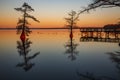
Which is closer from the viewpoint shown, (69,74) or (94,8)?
(94,8)

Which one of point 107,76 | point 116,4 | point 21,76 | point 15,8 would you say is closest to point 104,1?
point 116,4

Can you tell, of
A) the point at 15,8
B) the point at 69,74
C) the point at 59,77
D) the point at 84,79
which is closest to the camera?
the point at 84,79

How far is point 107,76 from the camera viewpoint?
14211 mm

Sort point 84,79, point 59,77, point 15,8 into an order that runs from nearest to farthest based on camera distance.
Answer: point 84,79 → point 59,77 → point 15,8

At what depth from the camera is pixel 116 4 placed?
545 inches

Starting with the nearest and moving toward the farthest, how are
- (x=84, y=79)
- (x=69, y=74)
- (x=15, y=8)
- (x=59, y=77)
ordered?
(x=84, y=79)
(x=59, y=77)
(x=69, y=74)
(x=15, y=8)

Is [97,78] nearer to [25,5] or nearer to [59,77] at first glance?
[59,77]

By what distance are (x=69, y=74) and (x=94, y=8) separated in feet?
15.3

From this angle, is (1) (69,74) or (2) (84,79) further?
(1) (69,74)

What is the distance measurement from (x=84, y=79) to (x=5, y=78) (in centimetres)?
Result: 483

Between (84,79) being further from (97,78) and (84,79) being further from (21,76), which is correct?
(21,76)

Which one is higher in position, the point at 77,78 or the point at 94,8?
the point at 94,8

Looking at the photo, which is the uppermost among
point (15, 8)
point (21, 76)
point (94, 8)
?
point (15, 8)

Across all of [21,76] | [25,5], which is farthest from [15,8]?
[21,76]
